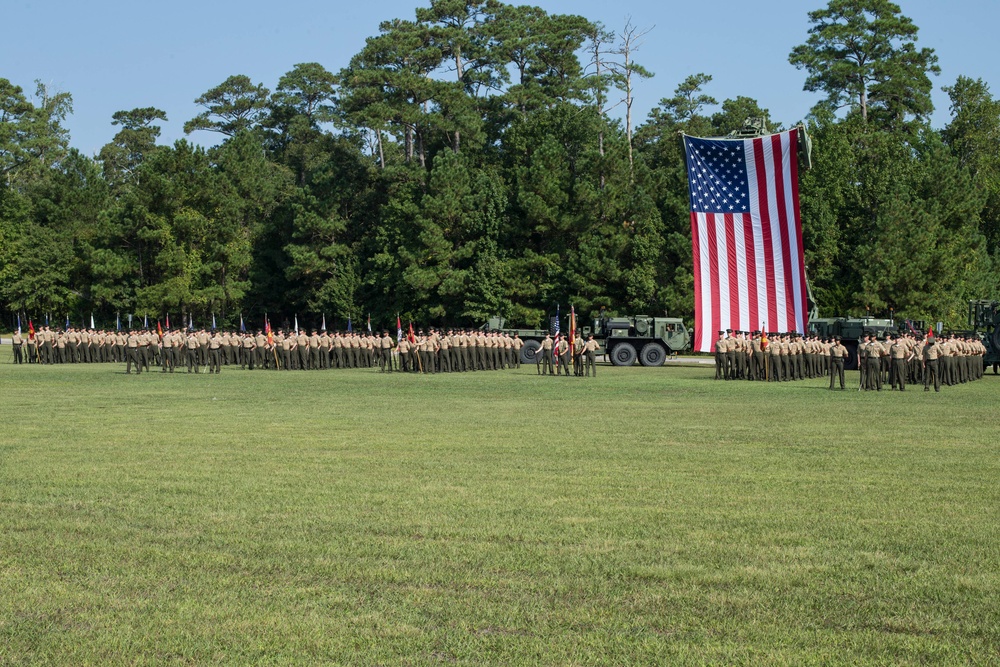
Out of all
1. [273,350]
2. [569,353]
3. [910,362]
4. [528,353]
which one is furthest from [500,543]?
[528,353]

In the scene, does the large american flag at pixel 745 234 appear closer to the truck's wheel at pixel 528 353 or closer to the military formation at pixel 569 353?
the military formation at pixel 569 353

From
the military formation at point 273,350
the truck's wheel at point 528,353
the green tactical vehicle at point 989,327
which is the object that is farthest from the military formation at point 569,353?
the green tactical vehicle at point 989,327

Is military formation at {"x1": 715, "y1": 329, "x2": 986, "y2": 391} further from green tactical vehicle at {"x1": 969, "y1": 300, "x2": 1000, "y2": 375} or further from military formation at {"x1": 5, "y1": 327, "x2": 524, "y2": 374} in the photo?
military formation at {"x1": 5, "y1": 327, "x2": 524, "y2": 374}

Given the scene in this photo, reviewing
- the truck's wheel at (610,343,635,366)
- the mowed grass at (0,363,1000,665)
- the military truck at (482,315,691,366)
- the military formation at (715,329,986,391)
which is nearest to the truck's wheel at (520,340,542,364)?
the military truck at (482,315,691,366)

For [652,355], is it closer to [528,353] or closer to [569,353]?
[528,353]

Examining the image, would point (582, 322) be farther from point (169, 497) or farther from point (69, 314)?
point (169, 497)

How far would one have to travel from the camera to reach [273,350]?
36219 millimetres

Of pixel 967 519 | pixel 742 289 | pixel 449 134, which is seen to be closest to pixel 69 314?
pixel 449 134

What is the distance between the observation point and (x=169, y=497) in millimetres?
9781

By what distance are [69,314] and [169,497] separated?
6120 cm

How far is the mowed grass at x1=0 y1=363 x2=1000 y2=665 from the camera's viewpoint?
5.71m

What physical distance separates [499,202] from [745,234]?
70.6 feet

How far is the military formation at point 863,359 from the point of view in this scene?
81.7 ft

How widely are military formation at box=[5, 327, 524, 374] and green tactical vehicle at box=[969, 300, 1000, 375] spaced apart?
14.8m
